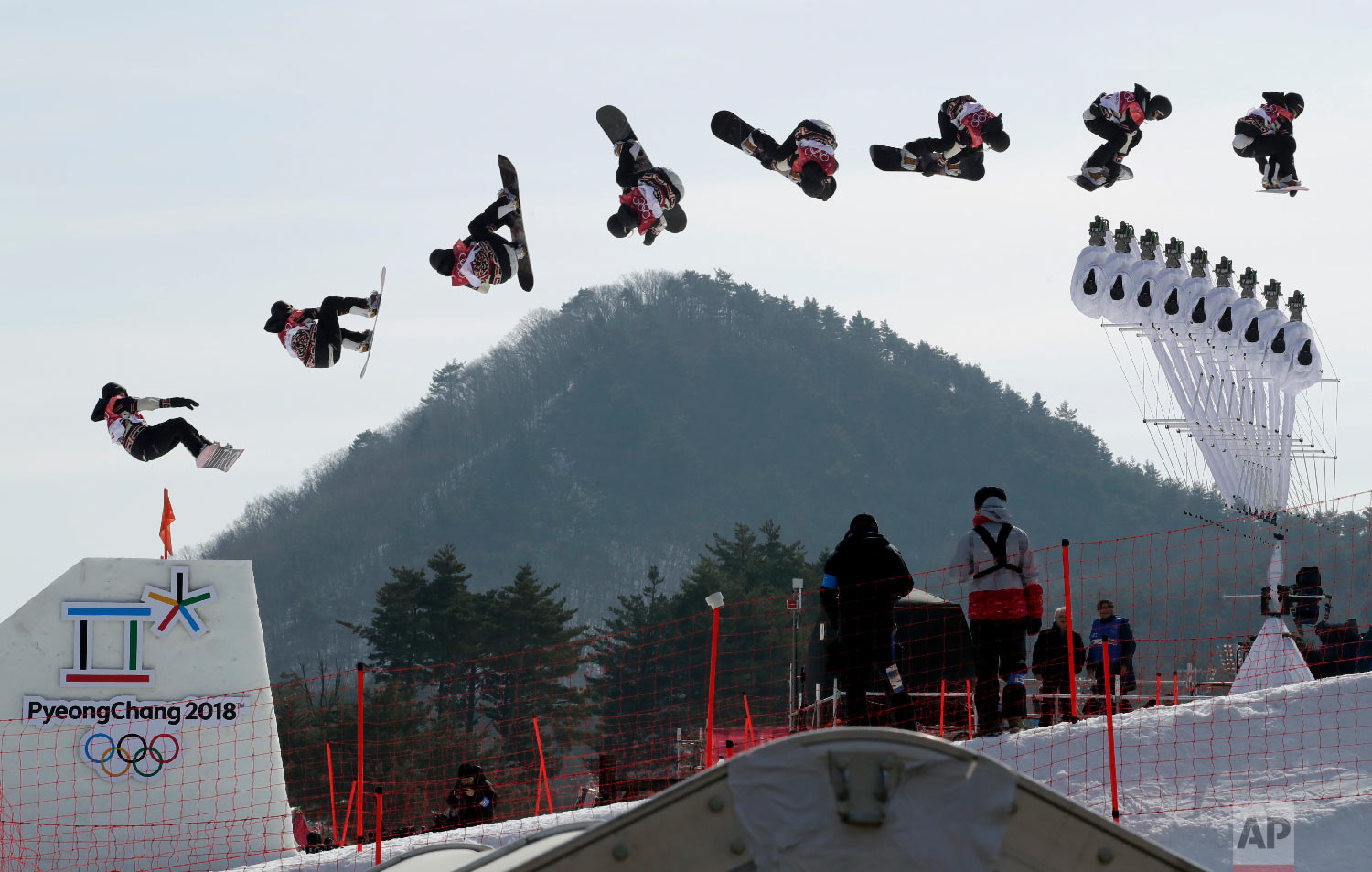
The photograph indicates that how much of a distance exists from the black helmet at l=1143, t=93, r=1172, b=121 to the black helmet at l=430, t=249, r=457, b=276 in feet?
28.2

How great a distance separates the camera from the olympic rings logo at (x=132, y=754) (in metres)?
10.4

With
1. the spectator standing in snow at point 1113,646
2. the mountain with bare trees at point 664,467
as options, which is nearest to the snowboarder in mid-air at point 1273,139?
the spectator standing in snow at point 1113,646

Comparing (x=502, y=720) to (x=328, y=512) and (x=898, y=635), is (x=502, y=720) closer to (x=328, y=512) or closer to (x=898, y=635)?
(x=898, y=635)

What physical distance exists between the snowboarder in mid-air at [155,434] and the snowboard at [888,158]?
715 cm

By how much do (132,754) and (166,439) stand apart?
433 cm

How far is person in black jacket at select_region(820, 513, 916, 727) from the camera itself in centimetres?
873

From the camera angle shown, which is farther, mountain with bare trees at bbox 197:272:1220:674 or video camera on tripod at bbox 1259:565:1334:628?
mountain with bare trees at bbox 197:272:1220:674

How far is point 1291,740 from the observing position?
927 cm

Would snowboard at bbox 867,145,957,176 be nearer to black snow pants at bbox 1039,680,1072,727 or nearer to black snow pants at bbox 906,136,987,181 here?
black snow pants at bbox 906,136,987,181

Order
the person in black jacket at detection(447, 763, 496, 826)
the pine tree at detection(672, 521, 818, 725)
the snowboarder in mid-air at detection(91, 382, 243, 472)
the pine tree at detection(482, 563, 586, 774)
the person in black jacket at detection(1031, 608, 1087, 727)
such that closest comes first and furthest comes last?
the person in black jacket at detection(1031, 608, 1087, 727) → the person in black jacket at detection(447, 763, 496, 826) → the snowboarder in mid-air at detection(91, 382, 243, 472) → the pine tree at detection(482, 563, 586, 774) → the pine tree at detection(672, 521, 818, 725)

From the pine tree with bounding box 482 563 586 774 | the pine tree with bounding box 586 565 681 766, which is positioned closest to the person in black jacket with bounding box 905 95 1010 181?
the pine tree with bounding box 586 565 681 766

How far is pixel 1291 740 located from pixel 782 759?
25.8ft

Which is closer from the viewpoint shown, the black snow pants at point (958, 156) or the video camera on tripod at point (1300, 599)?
the video camera on tripod at point (1300, 599)

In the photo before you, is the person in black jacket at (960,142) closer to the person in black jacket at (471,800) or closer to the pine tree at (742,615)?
the person in black jacket at (471,800)
